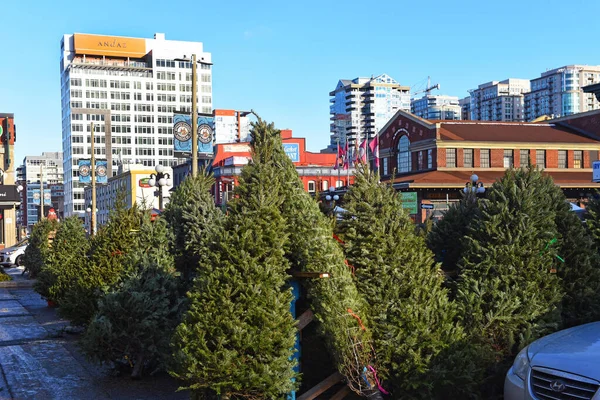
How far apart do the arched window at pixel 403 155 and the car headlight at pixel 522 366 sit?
181ft

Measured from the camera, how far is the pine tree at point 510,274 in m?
7.08

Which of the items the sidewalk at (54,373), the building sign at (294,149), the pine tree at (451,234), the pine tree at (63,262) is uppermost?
the building sign at (294,149)

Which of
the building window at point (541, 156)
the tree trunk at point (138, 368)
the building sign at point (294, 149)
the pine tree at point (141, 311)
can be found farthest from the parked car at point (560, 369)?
the building sign at point (294, 149)

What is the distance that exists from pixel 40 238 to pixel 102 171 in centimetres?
1124

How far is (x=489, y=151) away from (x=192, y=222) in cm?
4994

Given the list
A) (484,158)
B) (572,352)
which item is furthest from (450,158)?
(572,352)

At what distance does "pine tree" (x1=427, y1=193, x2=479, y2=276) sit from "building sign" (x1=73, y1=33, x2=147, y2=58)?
17054 cm

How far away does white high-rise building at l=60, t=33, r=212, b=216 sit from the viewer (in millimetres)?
159000

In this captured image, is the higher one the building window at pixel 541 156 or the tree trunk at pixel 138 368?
the building window at pixel 541 156

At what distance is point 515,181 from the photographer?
7.80 m

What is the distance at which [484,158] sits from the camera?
5594cm

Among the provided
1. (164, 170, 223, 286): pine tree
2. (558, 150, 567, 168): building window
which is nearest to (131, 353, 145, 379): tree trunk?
(164, 170, 223, 286): pine tree

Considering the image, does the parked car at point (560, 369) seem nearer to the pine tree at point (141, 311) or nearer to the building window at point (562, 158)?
the pine tree at point (141, 311)

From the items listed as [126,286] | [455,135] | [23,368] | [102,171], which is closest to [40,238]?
[102,171]
